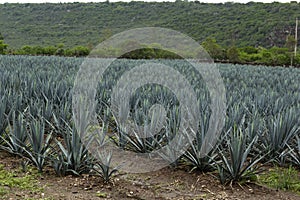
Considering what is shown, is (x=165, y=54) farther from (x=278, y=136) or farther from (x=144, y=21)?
(x=278, y=136)

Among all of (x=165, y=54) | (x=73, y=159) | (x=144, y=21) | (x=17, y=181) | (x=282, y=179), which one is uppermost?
(x=144, y=21)

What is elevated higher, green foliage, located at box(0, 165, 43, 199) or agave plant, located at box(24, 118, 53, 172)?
agave plant, located at box(24, 118, 53, 172)

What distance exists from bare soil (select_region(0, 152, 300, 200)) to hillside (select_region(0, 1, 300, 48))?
108 ft

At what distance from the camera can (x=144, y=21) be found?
162ft

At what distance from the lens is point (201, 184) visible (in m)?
3.30

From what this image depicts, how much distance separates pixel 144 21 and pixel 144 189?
1865 inches

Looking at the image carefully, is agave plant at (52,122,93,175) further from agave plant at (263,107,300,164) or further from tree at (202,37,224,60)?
tree at (202,37,224,60)

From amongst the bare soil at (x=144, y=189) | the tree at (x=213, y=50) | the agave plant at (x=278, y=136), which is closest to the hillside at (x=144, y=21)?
the tree at (x=213, y=50)

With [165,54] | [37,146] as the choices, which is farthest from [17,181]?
[165,54]

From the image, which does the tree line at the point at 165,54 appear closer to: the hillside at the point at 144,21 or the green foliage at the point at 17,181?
the hillside at the point at 144,21

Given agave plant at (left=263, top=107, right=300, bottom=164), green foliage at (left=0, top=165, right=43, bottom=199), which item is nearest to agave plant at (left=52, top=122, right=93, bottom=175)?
green foliage at (left=0, top=165, right=43, bottom=199)

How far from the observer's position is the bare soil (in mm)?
2999

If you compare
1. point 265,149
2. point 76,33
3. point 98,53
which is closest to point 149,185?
point 265,149

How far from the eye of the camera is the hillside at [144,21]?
39938 millimetres
